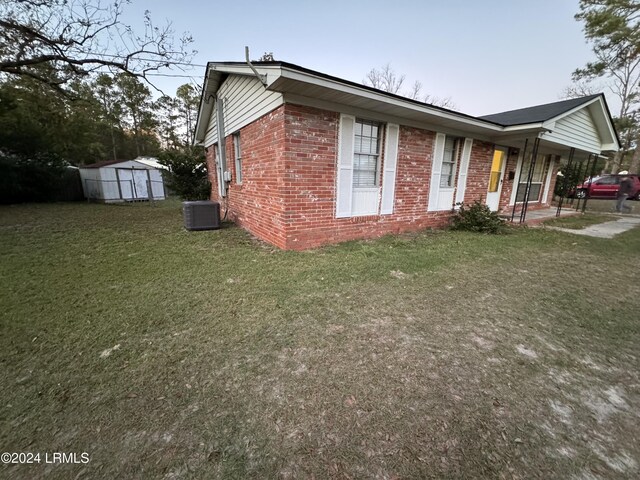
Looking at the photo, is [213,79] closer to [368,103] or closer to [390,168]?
[368,103]

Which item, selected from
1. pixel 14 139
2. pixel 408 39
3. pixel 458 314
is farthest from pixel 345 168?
pixel 14 139

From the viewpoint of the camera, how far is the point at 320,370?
202cm

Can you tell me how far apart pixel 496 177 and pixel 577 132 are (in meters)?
3.26

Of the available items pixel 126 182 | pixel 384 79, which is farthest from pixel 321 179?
pixel 384 79

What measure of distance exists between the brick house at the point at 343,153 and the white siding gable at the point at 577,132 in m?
0.07

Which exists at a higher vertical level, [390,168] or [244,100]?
[244,100]

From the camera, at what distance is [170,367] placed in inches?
80.5

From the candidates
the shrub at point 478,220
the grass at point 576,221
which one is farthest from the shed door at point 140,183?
the grass at point 576,221

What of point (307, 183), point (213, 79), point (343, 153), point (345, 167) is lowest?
point (307, 183)

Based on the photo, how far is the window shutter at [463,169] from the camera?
724 cm

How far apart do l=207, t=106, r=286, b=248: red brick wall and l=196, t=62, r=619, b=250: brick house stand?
0.07ft

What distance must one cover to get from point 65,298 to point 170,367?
224 centimetres

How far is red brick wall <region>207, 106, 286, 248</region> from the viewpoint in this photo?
485 centimetres

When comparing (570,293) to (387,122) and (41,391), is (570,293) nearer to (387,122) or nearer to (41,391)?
(387,122)
